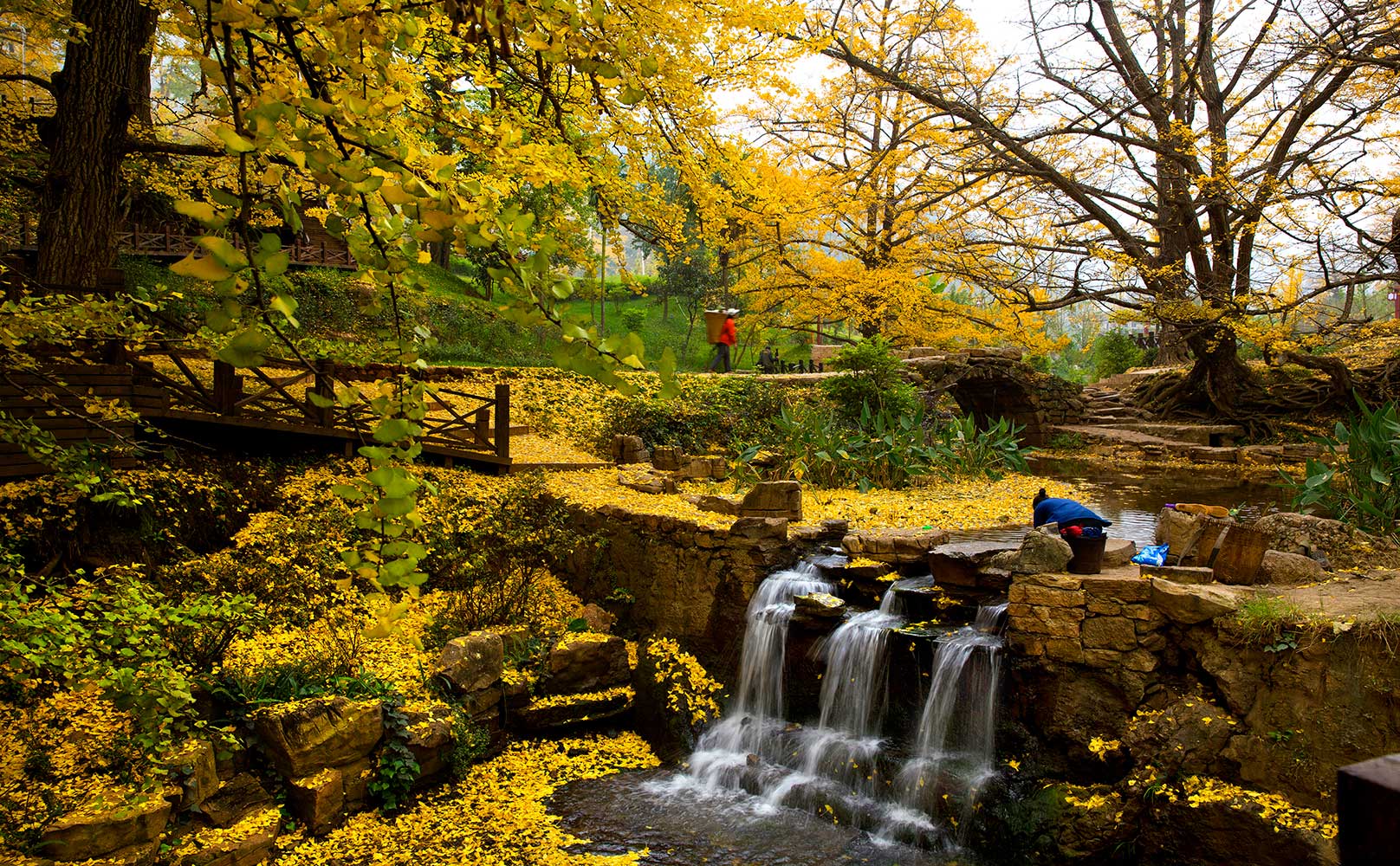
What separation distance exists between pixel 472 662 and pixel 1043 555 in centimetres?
454

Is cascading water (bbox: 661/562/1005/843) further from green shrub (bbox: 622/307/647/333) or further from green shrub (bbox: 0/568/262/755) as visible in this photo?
green shrub (bbox: 622/307/647/333)

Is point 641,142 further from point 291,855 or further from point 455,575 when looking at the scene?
point 291,855

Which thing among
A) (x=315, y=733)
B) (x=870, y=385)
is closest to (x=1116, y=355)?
(x=870, y=385)

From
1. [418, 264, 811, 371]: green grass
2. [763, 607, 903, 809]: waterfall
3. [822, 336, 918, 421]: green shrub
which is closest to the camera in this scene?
[763, 607, 903, 809]: waterfall

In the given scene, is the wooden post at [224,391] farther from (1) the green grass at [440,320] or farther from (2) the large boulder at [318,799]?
(2) the large boulder at [318,799]

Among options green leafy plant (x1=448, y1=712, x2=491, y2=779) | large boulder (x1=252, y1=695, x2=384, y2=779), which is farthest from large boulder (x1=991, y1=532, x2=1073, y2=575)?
large boulder (x1=252, y1=695, x2=384, y2=779)

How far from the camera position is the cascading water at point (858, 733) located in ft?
19.1

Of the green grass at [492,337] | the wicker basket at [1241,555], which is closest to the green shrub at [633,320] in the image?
the green grass at [492,337]

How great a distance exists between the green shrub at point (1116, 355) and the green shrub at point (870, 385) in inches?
652

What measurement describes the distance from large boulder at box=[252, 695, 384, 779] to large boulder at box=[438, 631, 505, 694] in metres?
0.76

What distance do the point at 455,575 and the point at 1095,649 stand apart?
5809 mm

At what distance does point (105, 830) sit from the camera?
4773 millimetres

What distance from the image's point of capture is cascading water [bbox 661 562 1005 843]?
19.1ft

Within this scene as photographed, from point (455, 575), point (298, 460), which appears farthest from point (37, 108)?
point (455, 575)
